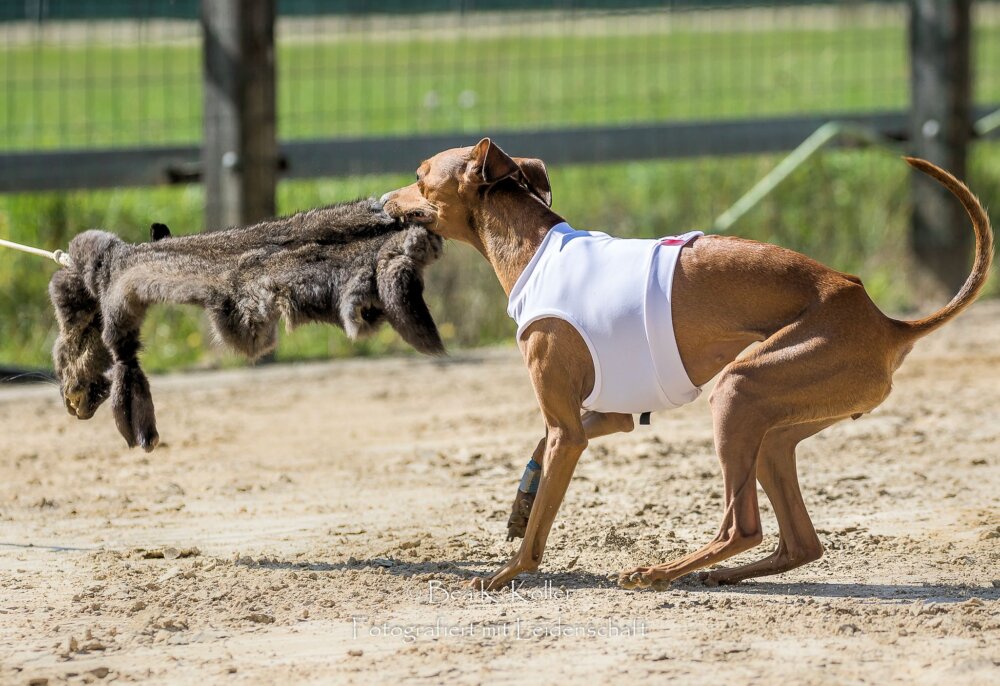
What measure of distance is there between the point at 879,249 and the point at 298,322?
6.41m

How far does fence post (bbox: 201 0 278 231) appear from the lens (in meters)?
7.90

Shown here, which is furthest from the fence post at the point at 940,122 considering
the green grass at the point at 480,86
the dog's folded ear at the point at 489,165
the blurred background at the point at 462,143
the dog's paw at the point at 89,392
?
the dog's paw at the point at 89,392

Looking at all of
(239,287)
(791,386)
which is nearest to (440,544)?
(239,287)

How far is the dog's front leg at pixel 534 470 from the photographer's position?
4688 millimetres

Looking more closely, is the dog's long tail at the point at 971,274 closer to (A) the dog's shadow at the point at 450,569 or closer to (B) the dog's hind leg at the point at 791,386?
(B) the dog's hind leg at the point at 791,386

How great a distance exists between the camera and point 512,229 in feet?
15.2

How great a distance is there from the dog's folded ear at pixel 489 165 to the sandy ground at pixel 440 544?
1.37 meters

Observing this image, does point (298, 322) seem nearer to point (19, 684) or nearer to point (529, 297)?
point (529, 297)

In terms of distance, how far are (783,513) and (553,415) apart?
848 millimetres

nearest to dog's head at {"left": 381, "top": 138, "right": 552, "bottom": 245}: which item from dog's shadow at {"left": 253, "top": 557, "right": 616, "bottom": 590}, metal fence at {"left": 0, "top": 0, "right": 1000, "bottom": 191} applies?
dog's shadow at {"left": 253, "top": 557, "right": 616, "bottom": 590}

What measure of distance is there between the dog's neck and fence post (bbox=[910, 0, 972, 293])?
18.7 feet

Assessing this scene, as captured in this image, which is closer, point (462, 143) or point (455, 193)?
point (455, 193)

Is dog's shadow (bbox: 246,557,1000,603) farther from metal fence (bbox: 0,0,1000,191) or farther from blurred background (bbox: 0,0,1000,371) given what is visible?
metal fence (bbox: 0,0,1000,191)

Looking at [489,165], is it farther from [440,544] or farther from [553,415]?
[440,544]
